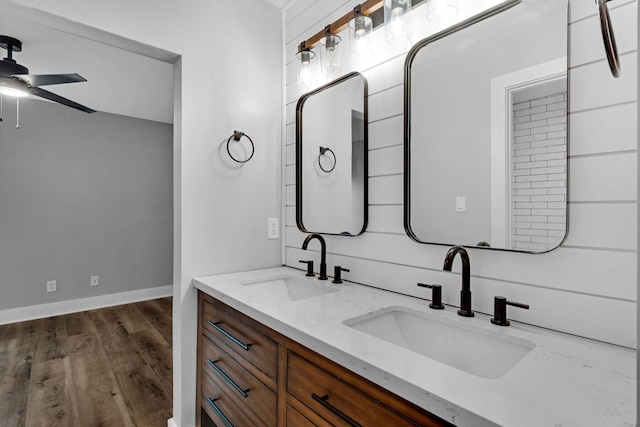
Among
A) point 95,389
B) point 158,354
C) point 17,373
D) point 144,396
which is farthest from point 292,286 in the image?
point 17,373

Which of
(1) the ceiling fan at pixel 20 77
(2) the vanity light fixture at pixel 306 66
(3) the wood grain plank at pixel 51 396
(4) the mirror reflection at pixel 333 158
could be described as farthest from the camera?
(1) the ceiling fan at pixel 20 77

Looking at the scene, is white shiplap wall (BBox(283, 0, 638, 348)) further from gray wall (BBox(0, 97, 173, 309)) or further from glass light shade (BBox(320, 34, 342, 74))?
gray wall (BBox(0, 97, 173, 309))

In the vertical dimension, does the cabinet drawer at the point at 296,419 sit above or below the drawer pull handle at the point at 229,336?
below

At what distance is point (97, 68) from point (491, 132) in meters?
3.43

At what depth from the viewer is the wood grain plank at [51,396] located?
1988mm

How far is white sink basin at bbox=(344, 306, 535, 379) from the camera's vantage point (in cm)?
96

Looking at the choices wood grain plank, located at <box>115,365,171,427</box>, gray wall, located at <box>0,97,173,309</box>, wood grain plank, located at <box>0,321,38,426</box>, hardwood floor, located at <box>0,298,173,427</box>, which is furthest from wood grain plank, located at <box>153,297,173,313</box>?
wood grain plank, located at <box>115,365,171,427</box>

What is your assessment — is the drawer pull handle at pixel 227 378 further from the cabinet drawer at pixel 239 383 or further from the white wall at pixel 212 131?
the white wall at pixel 212 131

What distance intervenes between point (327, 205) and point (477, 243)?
0.85 metres

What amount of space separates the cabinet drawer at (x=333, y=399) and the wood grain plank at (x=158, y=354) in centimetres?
168

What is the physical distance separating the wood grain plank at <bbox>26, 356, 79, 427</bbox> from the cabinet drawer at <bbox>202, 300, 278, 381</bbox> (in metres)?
1.17

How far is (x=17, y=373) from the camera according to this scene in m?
2.52

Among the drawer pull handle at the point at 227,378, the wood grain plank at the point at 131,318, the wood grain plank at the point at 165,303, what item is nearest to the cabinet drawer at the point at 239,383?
the drawer pull handle at the point at 227,378

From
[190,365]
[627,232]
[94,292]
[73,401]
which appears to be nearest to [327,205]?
[190,365]
